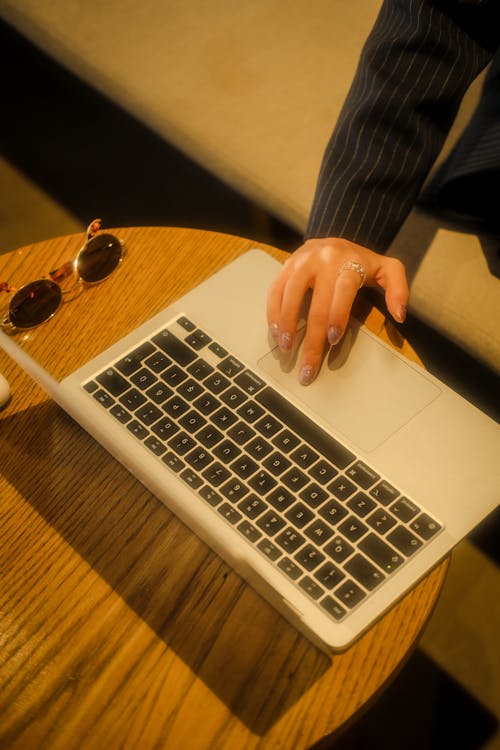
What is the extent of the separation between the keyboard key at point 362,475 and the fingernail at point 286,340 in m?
0.16

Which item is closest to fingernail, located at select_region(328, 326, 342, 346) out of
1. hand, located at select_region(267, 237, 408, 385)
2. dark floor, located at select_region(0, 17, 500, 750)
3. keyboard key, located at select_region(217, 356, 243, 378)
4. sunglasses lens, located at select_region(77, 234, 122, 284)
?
hand, located at select_region(267, 237, 408, 385)

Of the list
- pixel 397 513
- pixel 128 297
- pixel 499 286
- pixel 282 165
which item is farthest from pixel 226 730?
pixel 282 165

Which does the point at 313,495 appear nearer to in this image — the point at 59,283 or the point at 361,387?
the point at 361,387

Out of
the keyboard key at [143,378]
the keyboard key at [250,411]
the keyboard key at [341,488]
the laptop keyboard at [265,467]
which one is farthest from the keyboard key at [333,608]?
the keyboard key at [143,378]

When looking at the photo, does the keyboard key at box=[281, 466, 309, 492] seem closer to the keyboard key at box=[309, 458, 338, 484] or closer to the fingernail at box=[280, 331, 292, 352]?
the keyboard key at box=[309, 458, 338, 484]

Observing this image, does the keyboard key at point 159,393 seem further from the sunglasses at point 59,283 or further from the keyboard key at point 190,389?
the sunglasses at point 59,283

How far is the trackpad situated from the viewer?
0.74 metres

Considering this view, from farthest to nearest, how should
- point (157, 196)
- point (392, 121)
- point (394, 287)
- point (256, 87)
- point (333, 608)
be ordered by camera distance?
point (157, 196)
point (256, 87)
point (392, 121)
point (394, 287)
point (333, 608)

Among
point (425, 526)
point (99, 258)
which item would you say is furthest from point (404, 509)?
point (99, 258)

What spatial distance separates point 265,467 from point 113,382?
21cm

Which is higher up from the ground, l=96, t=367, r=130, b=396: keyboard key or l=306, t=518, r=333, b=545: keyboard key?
l=306, t=518, r=333, b=545: keyboard key

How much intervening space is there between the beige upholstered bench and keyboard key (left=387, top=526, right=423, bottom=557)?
1.56 ft

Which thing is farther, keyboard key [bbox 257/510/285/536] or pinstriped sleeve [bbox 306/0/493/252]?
pinstriped sleeve [bbox 306/0/493/252]

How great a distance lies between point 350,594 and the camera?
639 mm
